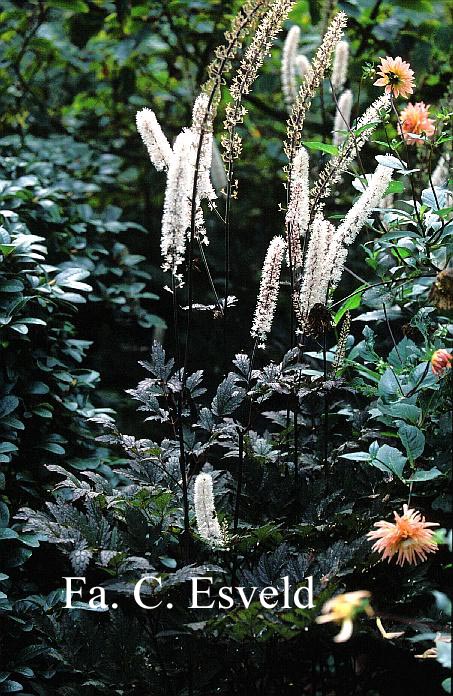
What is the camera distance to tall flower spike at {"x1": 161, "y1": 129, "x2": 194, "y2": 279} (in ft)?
4.68

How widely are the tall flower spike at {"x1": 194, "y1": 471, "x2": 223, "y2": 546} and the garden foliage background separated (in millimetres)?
81

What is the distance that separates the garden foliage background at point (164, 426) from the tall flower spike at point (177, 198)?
1.20 ft

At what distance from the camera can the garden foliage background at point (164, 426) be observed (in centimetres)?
162

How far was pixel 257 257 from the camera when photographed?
333 cm

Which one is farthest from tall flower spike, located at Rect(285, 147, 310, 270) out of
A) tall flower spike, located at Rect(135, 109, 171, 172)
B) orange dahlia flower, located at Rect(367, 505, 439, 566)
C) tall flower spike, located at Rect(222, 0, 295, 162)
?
orange dahlia flower, located at Rect(367, 505, 439, 566)

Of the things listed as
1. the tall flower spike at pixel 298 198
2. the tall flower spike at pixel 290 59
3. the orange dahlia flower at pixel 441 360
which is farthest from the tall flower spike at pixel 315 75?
the tall flower spike at pixel 290 59

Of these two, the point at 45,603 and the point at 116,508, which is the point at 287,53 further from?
the point at 45,603

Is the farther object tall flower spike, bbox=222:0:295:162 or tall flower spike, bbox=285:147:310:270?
tall flower spike, bbox=285:147:310:270

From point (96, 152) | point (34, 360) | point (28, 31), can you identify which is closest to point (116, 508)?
point (34, 360)

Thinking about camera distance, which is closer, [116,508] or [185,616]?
[185,616]

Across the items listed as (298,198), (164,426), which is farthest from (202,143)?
(164,426)

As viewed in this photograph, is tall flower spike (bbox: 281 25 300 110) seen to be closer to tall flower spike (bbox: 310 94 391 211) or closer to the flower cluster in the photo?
tall flower spike (bbox: 310 94 391 211)

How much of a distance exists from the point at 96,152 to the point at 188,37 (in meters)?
0.67

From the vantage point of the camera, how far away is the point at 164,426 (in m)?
2.89
